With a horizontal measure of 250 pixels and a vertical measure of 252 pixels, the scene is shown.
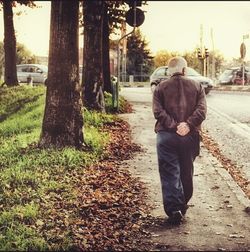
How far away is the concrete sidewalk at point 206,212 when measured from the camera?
5523 mm

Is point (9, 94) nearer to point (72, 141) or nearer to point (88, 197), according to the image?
point (72, 141)

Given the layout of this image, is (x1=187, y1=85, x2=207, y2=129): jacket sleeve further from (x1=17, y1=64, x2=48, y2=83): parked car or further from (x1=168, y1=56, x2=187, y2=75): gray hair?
(x1=17, y1=64, x2=48, y2=83): parked car

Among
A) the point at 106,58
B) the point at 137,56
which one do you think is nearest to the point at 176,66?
the point at 106,58

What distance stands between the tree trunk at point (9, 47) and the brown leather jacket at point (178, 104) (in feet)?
65.1

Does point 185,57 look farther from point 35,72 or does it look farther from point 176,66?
point 176,66

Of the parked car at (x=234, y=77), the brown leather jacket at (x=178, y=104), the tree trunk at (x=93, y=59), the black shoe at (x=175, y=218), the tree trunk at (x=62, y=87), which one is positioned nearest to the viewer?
the black shoe at (x=175, y=218)

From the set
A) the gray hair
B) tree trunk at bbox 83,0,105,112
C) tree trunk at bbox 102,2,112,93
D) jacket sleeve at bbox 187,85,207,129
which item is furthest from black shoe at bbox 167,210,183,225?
tree trunk at bbox 102,2,112,93

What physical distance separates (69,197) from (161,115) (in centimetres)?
183

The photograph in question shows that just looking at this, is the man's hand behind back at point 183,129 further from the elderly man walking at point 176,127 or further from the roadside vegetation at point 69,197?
the roadside vegetation at point 69,197

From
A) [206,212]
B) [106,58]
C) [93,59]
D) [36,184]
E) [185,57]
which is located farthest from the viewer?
[185,57]

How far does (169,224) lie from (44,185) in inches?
86.9

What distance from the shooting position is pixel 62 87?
9695 mm

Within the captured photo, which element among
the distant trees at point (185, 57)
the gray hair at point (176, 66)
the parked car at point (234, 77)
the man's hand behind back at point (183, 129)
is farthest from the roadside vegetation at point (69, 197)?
the distant trees at point (185, 57)

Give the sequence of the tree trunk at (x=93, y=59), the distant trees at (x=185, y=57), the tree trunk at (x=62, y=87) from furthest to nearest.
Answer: the distant trees at (x=185, y=57) < the tree trunk at (x=93, y=59) < the tree trunk at (x=62, y=87)
